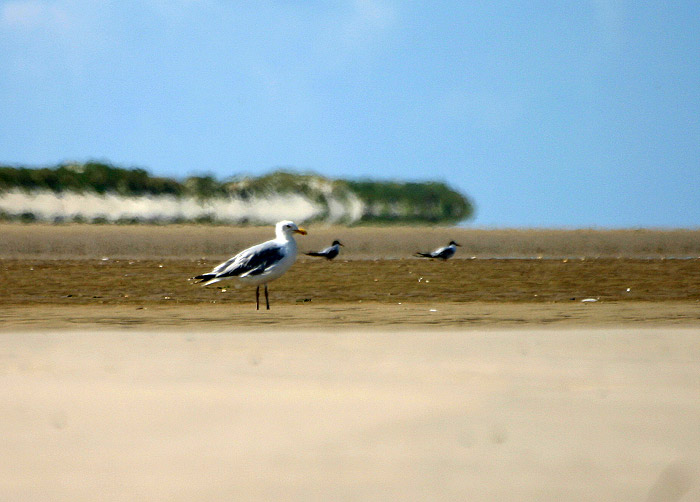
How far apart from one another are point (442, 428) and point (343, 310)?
7.51m

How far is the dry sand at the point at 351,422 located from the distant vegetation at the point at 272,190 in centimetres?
4854

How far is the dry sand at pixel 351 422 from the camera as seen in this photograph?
3.81 meters

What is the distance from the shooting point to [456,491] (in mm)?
3715

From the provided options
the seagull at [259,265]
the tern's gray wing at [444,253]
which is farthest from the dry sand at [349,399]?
the tern's gray wing at [444,253]

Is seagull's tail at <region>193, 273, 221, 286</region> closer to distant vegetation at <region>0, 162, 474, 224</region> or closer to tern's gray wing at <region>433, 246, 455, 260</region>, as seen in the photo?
tern's gray wing at <region>433, 246, 455, 260</region>

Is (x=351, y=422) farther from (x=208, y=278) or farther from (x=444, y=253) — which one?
(x=444, y=253)

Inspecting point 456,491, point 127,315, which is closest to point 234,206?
point 127,315

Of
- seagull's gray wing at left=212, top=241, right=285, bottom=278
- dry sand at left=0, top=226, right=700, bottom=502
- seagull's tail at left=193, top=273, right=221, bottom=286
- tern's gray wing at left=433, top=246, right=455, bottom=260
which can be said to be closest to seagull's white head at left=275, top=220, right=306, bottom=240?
seagull's gray wing at left=212, top=241, right=285, bottom=278

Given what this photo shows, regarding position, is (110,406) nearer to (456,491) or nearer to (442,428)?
(442,428)

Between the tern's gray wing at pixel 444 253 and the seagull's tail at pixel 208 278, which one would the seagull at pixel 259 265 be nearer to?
the seagull's tail at pixel 208 278

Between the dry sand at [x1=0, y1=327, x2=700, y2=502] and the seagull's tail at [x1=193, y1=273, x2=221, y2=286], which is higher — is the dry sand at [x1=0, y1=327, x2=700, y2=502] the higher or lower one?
the lower one

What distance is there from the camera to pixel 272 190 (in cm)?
6569

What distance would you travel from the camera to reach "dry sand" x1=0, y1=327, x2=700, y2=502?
3814mm

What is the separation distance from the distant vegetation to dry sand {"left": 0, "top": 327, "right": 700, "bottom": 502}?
159ft
